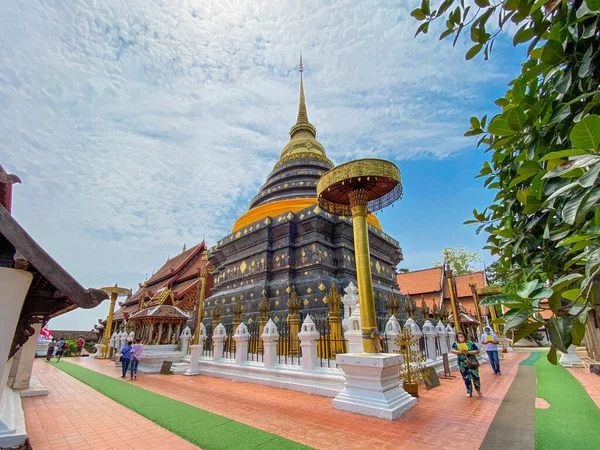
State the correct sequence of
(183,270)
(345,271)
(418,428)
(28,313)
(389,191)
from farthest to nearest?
(183,270)
(345,271)
(389,191)
(418,428)
(28,313)

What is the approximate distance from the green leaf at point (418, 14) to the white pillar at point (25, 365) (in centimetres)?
926

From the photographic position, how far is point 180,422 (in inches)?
177

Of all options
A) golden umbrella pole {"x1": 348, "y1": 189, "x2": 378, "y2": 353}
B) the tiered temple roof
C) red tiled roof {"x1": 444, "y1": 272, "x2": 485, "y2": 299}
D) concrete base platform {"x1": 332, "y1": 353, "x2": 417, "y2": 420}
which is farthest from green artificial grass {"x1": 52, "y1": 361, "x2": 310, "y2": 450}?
red tiled roof {"x1": 444, "y1": 272, "x2": 485, "y2": 299}

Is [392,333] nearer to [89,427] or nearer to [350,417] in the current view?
[350,417]

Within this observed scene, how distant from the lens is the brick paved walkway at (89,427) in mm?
3793

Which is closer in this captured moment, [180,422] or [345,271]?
[180,422]

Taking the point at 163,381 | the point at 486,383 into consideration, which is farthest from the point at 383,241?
the point at 163,381

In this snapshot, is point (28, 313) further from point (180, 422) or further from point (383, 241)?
point (383, 241)

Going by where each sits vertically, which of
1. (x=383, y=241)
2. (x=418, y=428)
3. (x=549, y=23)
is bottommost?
(x=418, y=428)

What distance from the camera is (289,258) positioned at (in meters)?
12.1

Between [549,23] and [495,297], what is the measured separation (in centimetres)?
169

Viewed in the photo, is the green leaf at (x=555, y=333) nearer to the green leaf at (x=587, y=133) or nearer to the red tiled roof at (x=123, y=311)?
the green leaf at (x=587, y=133)

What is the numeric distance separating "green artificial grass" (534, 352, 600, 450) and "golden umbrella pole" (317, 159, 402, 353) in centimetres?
241

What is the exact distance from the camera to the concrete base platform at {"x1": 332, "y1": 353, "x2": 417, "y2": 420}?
4.71 m
